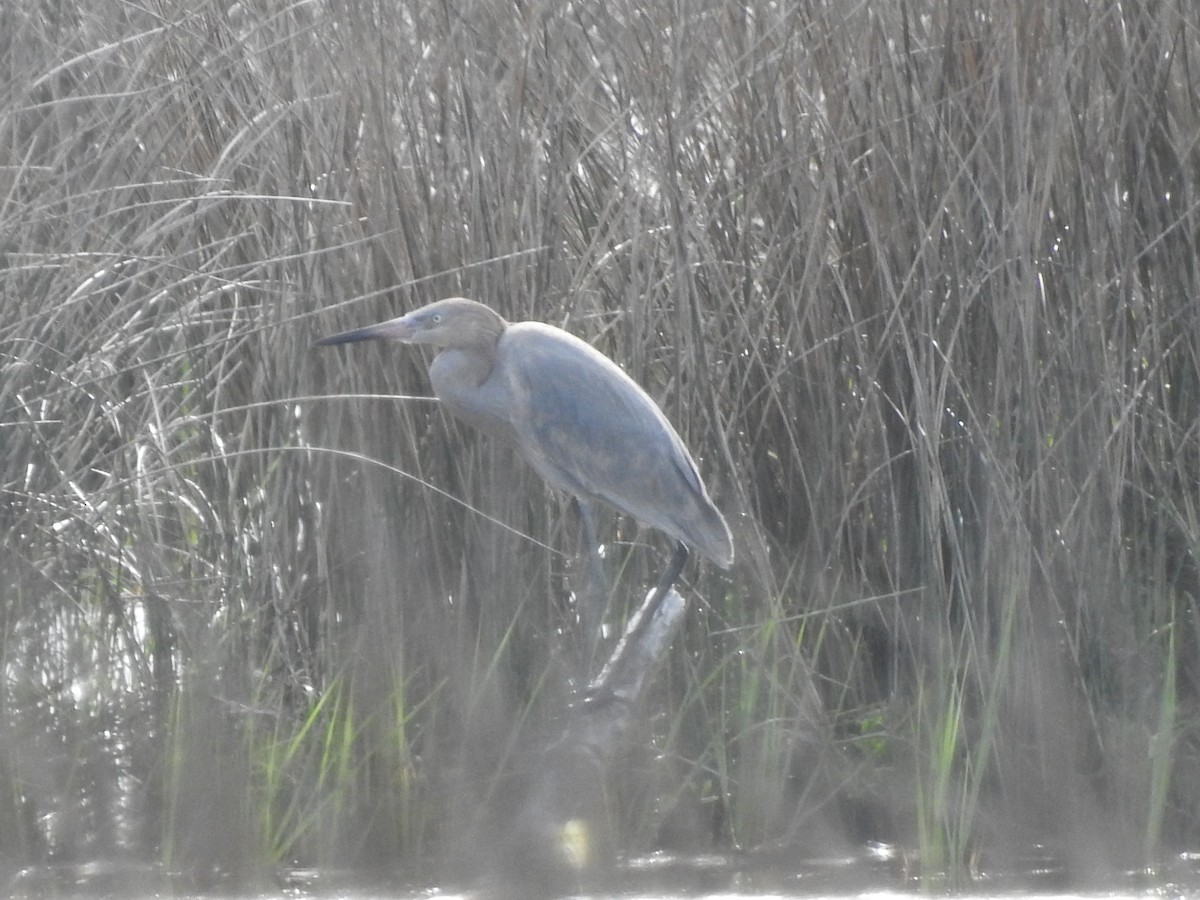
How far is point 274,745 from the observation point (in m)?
2.85

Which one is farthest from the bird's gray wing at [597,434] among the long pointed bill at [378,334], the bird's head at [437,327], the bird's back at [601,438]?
the long pointed bill at [378,334]

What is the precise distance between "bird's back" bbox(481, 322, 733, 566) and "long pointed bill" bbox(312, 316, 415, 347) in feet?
0.69

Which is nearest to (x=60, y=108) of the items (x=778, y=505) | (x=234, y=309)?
(x=234, y=309)

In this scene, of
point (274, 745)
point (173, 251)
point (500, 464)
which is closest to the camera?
point (274, 745)

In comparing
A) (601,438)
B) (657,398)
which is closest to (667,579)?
(601,438)

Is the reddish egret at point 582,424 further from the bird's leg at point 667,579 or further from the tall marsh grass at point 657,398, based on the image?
the tall marsh grass at point 657,398

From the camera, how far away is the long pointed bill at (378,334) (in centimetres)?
292

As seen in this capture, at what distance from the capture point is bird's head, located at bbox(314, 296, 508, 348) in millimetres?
2943

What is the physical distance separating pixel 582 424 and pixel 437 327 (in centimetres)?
36

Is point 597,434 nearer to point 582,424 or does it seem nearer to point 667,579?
point 582,424

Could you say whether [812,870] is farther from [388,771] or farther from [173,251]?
[173,251]

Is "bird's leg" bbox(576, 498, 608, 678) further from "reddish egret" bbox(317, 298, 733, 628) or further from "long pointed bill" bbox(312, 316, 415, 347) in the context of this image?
"long pointed bill" bbox(312, 316, 415, 347)

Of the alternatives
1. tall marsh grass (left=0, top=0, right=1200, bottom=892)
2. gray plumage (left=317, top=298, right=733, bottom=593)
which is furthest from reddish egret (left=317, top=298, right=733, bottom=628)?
tall marsh grass (left=0, top=0, right=1200, bottom=892)

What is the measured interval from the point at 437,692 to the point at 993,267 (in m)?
1.26
